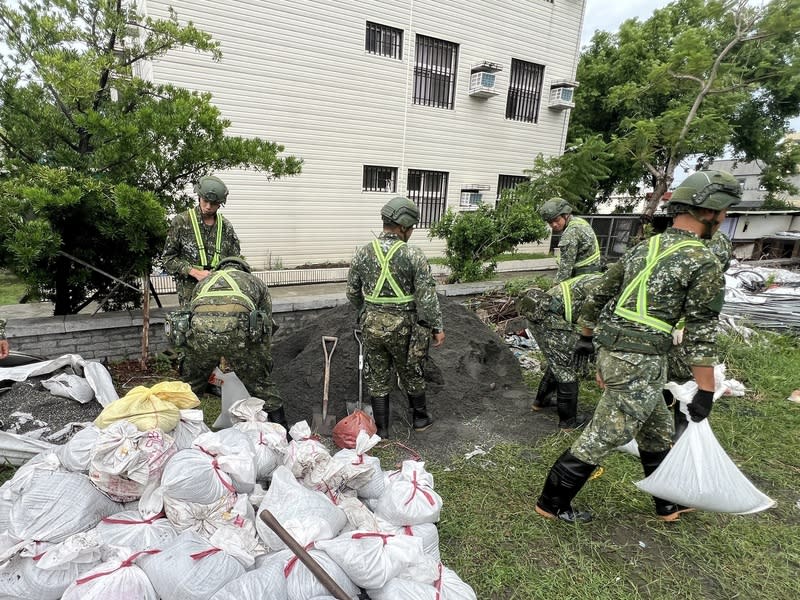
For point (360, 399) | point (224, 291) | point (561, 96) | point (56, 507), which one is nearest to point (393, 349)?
point (360, 399)

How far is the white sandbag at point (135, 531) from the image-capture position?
1.86 meters

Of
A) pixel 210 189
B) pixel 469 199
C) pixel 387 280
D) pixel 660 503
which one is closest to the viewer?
pixel 660 503

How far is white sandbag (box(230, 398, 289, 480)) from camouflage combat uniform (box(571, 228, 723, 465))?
171cm

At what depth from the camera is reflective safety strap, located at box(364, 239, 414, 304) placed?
3.40 m

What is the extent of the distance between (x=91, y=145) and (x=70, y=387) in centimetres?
225

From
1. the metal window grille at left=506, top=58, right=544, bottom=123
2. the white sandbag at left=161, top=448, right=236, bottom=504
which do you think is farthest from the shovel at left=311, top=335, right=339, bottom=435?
the metal window grille at left=506, top=58, right=544, bottom=123

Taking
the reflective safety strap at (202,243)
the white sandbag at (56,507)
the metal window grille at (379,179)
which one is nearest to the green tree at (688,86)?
the metal window grille at (379,179)

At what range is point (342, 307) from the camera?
509cm

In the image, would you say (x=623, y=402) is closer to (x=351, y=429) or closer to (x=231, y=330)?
(x=351, y=429)

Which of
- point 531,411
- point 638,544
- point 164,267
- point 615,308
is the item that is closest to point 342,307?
point 164,267

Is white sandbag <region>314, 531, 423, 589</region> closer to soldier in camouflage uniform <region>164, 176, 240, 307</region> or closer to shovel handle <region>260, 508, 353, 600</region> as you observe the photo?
shovel handle <region>260, 508, 353, 600</region>

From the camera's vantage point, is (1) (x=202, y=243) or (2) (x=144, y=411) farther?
(1) (x=202, y=243)

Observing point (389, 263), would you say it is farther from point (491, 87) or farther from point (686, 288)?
point (491, 87)

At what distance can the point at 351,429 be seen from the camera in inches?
129
